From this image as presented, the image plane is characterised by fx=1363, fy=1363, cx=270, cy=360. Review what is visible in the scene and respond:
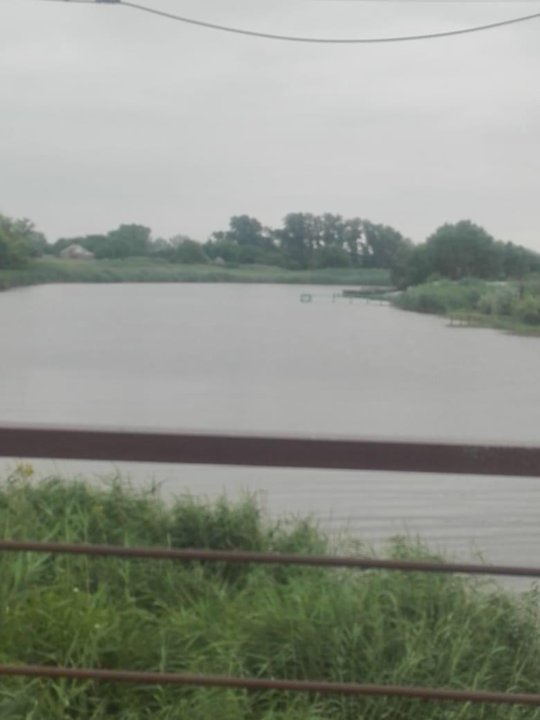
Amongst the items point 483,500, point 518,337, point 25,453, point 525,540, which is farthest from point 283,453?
point 483,500

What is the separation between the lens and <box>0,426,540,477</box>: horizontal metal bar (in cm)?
254

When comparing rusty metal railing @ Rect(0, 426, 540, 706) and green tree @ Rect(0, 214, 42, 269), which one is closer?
rusty metal railing @ Rect(0, 426, 540, 706)

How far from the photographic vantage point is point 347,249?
6281 mm

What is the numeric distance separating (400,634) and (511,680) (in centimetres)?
49

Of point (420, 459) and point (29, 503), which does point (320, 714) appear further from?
point (29, 503)

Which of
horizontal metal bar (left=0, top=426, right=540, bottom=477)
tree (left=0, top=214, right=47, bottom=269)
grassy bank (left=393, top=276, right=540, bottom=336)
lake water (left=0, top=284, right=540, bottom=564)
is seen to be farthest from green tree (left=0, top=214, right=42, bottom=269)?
horizontal metal bar (left=0, top=426, right=540, bottom=477)

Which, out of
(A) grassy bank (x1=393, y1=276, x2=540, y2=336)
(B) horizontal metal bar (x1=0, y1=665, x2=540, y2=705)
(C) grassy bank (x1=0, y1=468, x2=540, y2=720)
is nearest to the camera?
(B) horizontal metal bar (x1=0, y1=665, x2=540, y2=705)

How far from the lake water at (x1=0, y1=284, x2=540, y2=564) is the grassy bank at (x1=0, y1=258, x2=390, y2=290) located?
44 cm

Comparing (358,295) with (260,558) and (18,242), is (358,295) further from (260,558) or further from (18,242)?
(260,558)

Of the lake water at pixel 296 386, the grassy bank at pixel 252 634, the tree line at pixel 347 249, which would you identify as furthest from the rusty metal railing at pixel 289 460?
the lake water at pixel 296 386

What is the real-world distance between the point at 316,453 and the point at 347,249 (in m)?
3.81

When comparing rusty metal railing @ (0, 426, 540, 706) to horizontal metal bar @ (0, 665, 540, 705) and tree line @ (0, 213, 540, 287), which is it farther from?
tree line @ (0, 213, 540, 287)

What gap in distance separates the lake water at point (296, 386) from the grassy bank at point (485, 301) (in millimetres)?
724

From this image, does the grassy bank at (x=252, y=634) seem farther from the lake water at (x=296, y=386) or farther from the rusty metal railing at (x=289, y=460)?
the lake water at (x=296, y=386)
